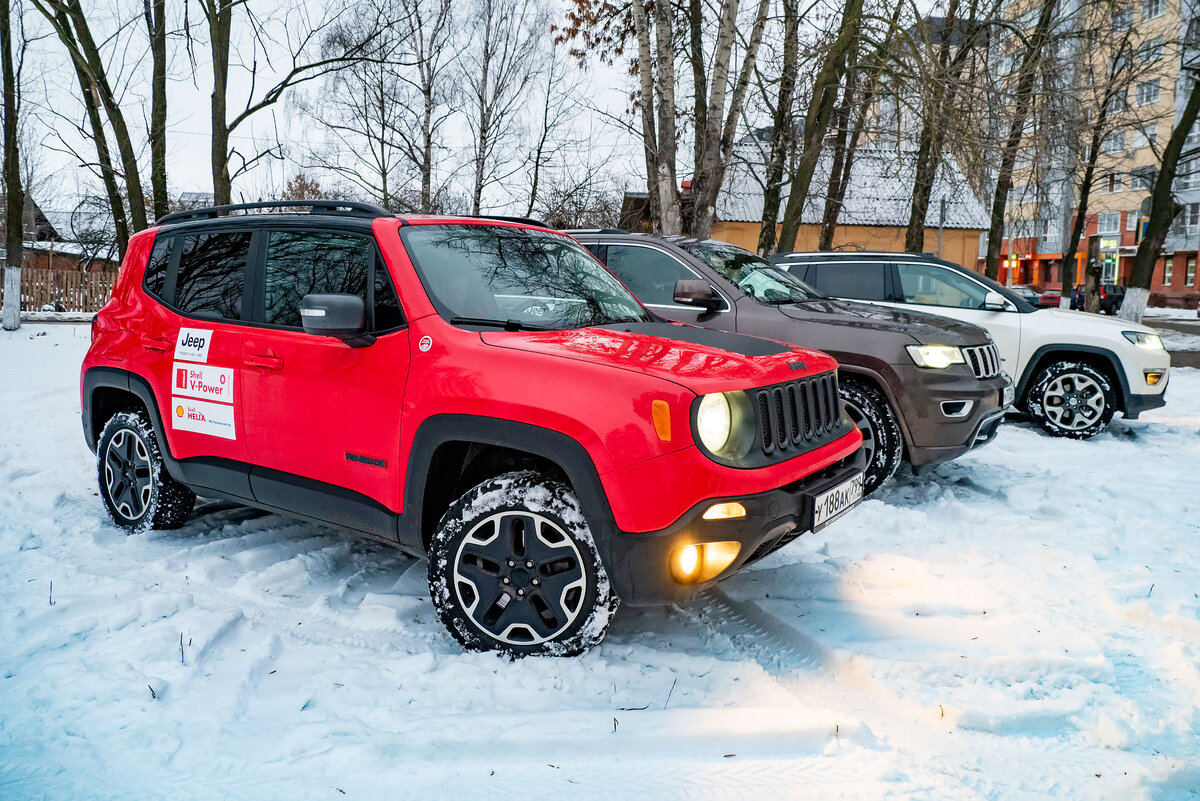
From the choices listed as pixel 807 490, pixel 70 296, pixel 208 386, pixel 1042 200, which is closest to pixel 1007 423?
pixel 807 490

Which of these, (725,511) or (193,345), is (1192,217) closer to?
(725,511)

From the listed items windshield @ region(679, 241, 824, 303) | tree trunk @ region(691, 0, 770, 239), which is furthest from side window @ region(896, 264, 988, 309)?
tree trunk @ region(691, 0, 770, 239)

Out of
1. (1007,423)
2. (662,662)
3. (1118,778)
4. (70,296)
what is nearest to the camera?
(1118,778)

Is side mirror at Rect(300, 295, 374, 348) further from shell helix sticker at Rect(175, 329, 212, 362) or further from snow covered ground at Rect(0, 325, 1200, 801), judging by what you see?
snow covered ground at Rect(0, 325, 1200, 801)

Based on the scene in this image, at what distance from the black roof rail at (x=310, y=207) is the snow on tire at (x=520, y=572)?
5.15 feet

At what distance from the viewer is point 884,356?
18.6 ft

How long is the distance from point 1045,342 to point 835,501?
5.68 meters

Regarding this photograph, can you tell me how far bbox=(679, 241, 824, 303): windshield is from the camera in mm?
6391

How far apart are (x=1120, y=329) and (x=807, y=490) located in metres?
6.36

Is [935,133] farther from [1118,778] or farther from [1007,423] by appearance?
[1118,778]

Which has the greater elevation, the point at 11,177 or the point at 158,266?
the point at 11,177

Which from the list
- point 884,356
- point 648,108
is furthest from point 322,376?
point 648,108

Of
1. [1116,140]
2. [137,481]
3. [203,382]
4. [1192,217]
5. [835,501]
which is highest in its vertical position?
[1192,217]

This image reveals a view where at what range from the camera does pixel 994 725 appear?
2885 millimetres
